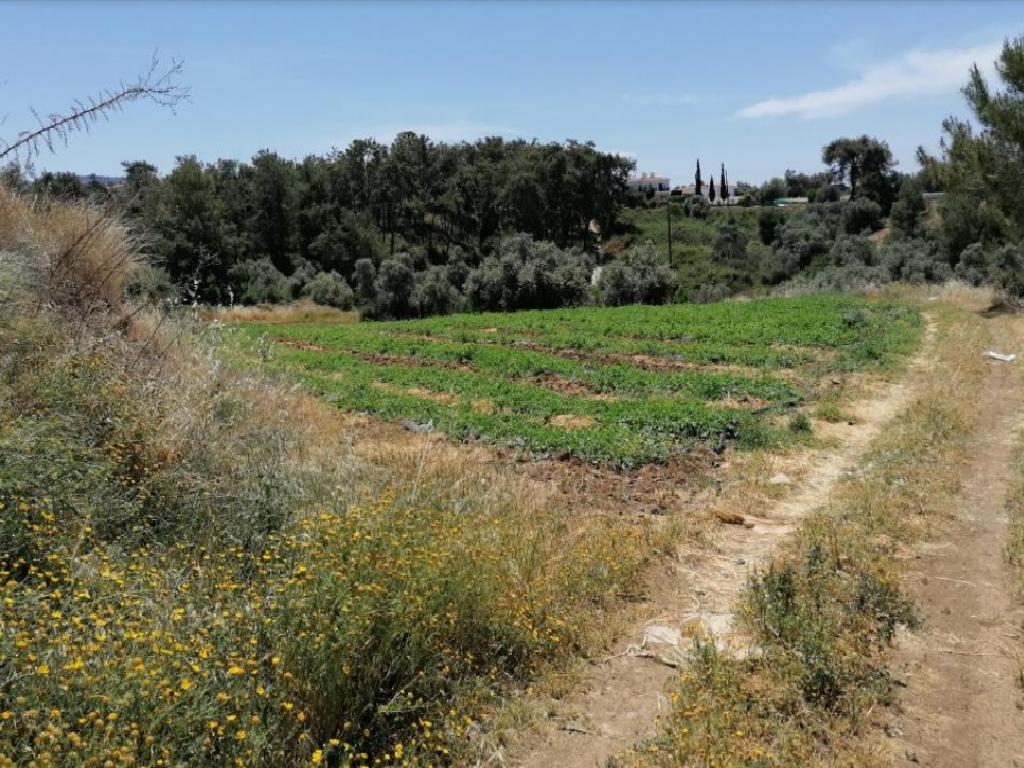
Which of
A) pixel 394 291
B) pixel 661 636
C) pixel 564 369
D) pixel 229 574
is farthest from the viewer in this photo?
pixel 394 291

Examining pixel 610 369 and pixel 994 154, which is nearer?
pixel 610 369

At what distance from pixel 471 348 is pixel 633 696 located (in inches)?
659

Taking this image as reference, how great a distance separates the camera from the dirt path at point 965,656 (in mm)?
4270

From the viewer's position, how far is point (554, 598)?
18.6 ft

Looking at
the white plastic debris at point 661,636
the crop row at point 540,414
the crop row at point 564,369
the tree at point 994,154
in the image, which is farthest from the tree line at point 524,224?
the white plastic debris at point 661,636

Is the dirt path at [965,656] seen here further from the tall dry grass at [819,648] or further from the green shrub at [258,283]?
the green shrub at [258,283]

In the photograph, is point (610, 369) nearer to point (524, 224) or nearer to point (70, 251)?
point (70, 251)

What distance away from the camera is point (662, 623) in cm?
580

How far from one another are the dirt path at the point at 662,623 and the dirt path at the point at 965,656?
3.96 feet

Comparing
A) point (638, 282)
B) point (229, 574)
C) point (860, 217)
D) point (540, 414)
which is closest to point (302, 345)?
point (540, 414)

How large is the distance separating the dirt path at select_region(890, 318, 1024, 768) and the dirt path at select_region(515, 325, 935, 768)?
1.21 m

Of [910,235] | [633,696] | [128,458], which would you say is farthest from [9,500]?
[910,235]

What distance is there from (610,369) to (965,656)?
1219 centimetres

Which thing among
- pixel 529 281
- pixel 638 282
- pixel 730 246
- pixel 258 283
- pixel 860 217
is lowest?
pixel 638 282
